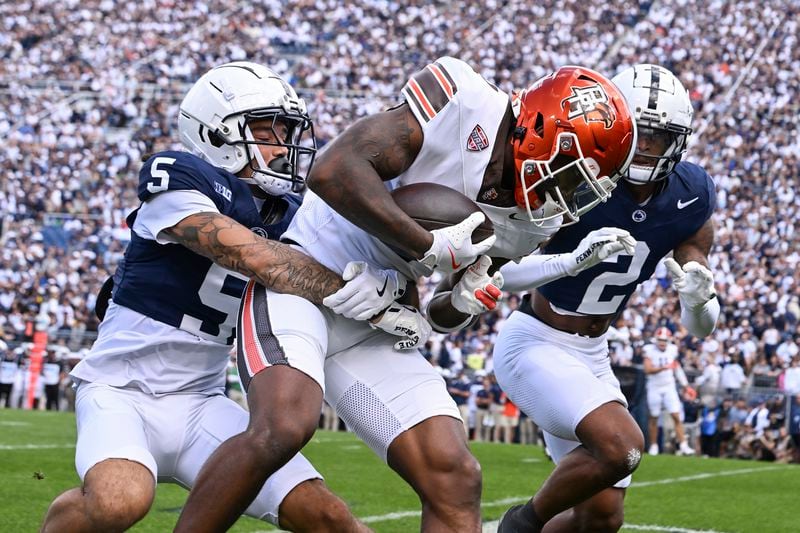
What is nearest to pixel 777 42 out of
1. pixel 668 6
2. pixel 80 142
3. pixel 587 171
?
pixel 668 6

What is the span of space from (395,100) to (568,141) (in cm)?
2031

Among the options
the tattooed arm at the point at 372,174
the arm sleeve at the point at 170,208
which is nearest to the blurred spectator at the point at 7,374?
the arm sleeve at the point at 170,208

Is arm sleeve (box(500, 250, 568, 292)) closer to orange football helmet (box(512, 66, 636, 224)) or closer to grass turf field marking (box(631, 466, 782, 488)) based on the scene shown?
orange football helmet (box(512, 66, 636, 224))

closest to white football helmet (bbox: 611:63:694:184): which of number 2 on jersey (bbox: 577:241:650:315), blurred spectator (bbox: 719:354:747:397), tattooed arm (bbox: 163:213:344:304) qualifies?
number 2 on jersey (bbox: 577:241:650:315)

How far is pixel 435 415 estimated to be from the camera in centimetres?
338

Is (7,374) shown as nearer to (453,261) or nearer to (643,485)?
(643,485)

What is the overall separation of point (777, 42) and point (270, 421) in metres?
21.6

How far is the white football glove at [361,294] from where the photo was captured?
3.37m

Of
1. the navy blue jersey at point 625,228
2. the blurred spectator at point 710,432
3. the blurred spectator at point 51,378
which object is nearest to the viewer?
the navy blue jersey at point 625,228

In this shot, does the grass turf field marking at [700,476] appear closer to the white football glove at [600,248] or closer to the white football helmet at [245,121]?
the white football glove at [600,248]

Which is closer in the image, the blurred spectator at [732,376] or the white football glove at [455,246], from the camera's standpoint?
the white football glove at [455,246]

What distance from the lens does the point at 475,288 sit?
11.7 ft

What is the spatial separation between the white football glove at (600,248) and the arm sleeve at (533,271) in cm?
6

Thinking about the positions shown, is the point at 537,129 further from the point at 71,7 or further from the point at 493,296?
the point at 71,7
